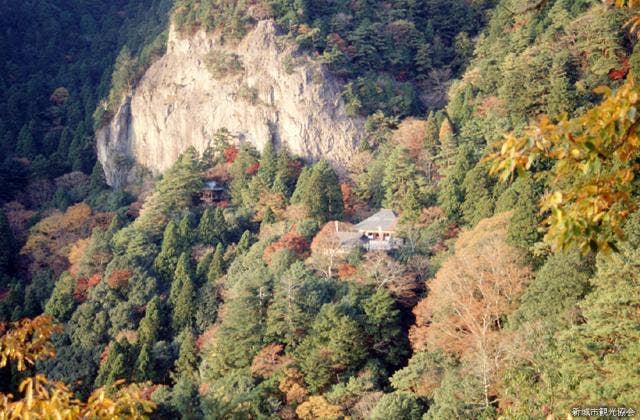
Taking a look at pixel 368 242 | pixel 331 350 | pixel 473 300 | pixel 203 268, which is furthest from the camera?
pixel 203 268

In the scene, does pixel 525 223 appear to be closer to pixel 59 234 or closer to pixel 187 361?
pixel 187 361

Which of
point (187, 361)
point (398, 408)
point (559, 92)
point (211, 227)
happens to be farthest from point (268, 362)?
point (559, 92)

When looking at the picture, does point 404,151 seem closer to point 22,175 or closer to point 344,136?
point 344,136

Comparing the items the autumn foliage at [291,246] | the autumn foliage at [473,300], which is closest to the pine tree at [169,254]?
the autumn foliage at [291,246]

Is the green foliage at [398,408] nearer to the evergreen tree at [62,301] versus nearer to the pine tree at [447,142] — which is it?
the pine tree at [447,142]

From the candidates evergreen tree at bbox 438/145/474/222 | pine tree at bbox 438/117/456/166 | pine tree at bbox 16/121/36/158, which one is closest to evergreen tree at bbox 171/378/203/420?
evergreen tree at bbox 438/145/474/222

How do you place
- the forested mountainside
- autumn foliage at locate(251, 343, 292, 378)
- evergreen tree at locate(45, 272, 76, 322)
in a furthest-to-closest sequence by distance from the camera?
1. evergreen tree at locate(45, 272, 76, 322)
2. autumn foliage at locate(251, 343, 292, 378)
3. the forested mountainside

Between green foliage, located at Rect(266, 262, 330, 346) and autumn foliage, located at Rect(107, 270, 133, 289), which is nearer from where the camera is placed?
green foliage, located at Rect(266, 262, 330, 346)

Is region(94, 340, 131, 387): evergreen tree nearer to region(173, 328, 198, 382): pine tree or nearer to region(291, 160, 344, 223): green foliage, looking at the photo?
region(173, 328, 198, 382): pine tree
